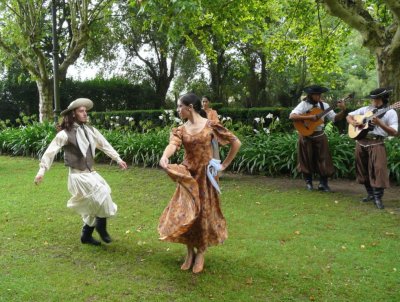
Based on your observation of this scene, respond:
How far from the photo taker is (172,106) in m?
29.2

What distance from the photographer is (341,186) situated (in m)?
8.99

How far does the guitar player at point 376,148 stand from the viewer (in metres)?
6.93

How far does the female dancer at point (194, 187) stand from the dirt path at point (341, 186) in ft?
12.5

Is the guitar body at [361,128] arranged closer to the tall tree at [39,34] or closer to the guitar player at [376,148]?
the guitar player at [376,148]

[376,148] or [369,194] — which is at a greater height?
[376,148]

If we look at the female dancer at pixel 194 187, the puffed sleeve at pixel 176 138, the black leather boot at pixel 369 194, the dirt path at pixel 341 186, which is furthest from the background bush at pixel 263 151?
the puffed sleeve at pixel 176 138

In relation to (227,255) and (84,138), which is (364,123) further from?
(84,138)

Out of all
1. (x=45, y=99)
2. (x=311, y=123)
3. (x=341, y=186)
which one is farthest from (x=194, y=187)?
(x=45, y=99)

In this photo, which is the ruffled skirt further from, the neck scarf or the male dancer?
the neck scarf

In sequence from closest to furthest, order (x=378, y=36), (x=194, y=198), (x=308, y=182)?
(x=194, y=198), (x=308, y=182), (x=378, y=36)

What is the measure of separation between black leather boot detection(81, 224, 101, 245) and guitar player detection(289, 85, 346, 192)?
4362 mm

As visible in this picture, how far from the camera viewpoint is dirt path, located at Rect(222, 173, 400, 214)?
7.76 m

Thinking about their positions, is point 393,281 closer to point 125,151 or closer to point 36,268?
point 36,268

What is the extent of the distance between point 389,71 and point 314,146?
8.25 feet
